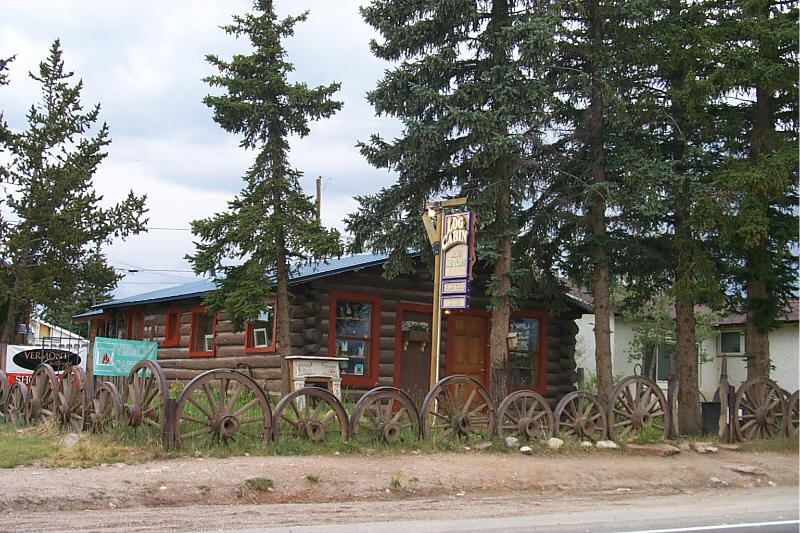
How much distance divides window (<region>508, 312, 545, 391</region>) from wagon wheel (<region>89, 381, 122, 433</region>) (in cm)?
1167

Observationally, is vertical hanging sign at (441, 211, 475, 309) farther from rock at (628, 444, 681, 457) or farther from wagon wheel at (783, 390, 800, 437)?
wagon wheel at (783, 390, 800, 437)

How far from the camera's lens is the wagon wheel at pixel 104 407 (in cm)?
1188

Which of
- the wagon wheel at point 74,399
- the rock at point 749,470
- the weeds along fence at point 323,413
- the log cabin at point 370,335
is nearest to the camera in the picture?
the weeds along fence at point 323,413

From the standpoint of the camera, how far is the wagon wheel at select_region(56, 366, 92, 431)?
1254 centimetres

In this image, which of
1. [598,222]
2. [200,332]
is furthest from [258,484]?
[200,332]

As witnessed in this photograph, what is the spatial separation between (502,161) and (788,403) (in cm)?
745

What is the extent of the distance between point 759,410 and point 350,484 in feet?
31.7

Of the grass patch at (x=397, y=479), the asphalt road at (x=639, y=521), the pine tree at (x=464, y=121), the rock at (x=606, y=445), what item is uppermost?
the pine tree at (x=464, y=121)

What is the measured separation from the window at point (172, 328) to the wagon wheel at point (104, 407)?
10590 mm

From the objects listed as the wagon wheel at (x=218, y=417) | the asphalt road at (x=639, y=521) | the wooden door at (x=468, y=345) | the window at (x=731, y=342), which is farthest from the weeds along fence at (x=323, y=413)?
the window at (x=731, y=342)

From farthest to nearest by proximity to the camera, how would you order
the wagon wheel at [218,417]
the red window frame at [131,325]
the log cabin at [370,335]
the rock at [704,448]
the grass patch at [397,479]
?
the red window frame at [131,325] < the log cabin at [370,335] < the rock at [704,448] < the wagon wheel at [218,417] < the grass patch at [397,479]

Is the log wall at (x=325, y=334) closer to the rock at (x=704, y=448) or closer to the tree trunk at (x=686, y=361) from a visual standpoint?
the tree trunk at (x=686, y=361)

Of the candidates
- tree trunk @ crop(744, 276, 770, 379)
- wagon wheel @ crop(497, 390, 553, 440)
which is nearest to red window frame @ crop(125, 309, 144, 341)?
wagon wheel @ crop(497, 390, 553, 440)

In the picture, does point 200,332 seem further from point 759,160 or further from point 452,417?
point 759,160
